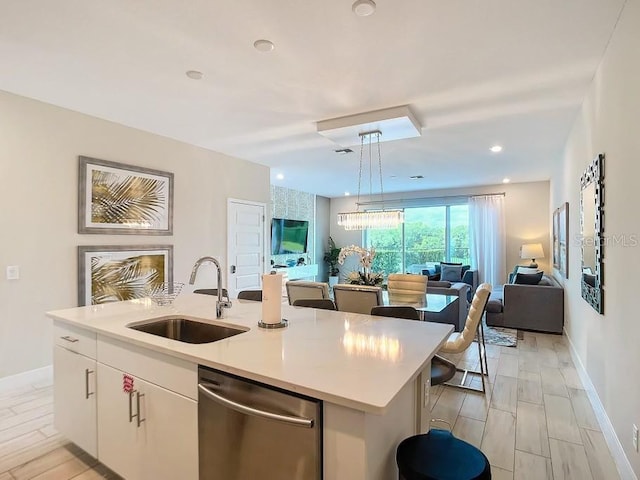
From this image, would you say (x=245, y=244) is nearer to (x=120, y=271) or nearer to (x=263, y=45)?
(x=120, y=271)

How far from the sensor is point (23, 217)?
3.24 metres

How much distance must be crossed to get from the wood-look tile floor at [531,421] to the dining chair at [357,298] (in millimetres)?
975

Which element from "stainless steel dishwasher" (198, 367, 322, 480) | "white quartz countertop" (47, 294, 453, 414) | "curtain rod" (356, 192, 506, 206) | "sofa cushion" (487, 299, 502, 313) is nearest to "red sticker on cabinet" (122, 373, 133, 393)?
"white quartz countertop" (47, 294, 453, 414)

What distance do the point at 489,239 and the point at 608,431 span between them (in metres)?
5.88

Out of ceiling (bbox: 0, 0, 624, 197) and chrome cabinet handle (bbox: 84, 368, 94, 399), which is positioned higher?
ceiling (bbox: 0, 0, 624, 197)

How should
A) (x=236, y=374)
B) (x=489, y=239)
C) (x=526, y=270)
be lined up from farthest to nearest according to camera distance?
(x=489, y=239), (x=526, y=270), (x=236, y=374)

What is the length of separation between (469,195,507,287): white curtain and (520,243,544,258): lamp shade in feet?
2.07

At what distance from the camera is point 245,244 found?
5.64 metres

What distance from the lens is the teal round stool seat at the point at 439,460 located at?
1156 mm

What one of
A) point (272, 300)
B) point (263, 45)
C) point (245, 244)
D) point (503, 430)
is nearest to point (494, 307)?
point (503, 430)

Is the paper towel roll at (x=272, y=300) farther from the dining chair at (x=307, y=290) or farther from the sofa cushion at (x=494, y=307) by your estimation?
the sofa cushion at (x=494, y=307)

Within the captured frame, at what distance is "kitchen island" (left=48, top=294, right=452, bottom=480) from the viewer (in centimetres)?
115

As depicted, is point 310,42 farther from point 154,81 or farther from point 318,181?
point 318,181

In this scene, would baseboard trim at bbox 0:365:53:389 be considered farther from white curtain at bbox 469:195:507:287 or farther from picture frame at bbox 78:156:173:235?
white curtain at bbox 469:195:507:287
